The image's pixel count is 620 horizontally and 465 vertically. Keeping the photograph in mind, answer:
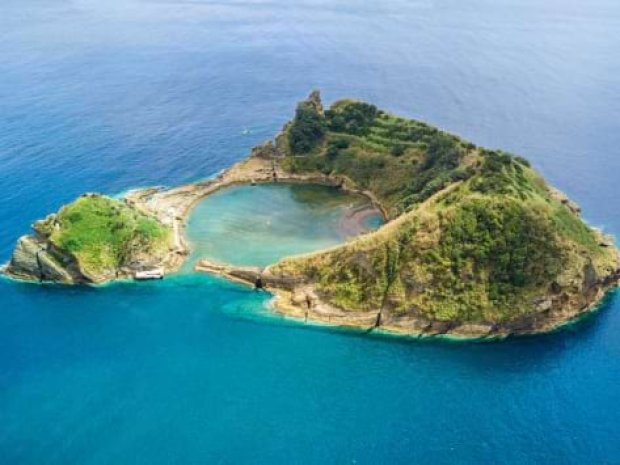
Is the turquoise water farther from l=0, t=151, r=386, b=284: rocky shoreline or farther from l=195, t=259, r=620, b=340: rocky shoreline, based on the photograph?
l=195, t=259, r=620, b=340: rocky shoreline

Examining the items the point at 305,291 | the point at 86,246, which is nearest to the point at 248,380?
the point at 305,291

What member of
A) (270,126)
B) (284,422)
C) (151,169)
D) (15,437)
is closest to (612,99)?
(270,126)

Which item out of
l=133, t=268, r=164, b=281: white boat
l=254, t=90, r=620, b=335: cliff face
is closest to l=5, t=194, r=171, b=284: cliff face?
l=133, t=268, r=164, b=281: white boat

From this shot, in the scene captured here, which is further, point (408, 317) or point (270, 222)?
point (270, 222)

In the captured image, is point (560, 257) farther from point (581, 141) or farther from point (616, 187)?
point (581, 141)

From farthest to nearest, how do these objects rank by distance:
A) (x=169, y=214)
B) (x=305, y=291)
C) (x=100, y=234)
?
(x=169, y=214) < (x=100, y=234) < (x=305, y=291)

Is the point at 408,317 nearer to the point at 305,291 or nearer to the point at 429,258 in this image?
the point at 429,258
